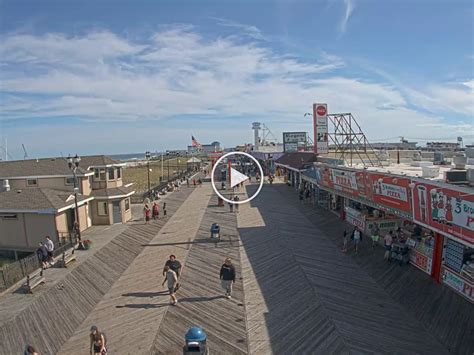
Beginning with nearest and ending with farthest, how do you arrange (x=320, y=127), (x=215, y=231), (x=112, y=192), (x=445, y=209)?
(x=445, y=209) → (x=215, y=231) → (x=112, y=192) → (x=320, y=127)

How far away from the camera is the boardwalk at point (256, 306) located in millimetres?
10211

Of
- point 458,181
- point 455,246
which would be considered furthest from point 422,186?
point 455,246

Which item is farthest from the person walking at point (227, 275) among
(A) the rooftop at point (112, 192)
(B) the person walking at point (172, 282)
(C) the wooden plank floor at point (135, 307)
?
(A) the rooftop at point (112, 192)

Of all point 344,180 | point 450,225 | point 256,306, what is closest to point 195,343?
point 256,306

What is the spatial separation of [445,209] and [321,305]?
5.45 meters

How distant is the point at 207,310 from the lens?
39.8ft

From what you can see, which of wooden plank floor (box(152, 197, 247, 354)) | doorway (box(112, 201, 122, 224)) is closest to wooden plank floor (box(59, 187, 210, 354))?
wooden plank floor (box(152, 197, 247, 354))

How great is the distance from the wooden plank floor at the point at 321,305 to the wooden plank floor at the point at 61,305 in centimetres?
587

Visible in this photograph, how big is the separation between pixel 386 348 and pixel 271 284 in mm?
5095

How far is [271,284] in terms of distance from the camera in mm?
14047

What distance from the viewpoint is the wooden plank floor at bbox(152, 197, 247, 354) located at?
10242 millimetres

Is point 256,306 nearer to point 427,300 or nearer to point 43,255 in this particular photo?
point 427,300

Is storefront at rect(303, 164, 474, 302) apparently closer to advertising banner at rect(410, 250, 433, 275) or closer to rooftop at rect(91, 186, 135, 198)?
advertising banner at rect(410, 250, 433, 275)

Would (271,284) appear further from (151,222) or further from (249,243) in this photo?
(151,222)
